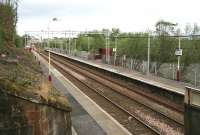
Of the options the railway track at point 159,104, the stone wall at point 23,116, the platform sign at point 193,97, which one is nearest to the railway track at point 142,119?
the railway track at point 159,104

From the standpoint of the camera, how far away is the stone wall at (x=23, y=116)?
310 inches

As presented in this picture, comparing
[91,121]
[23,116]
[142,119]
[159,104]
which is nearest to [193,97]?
[142,119]

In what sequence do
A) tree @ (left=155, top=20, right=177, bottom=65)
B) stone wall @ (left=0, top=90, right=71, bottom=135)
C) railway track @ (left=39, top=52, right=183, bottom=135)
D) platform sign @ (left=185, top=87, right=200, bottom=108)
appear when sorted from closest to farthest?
stone wall @ (left=0, top=90, right=71, bottom=135)
platform sign @ (left=185, top=87, right=200, bottom=108)
railway track @ (left=39, top=52, right=183, bottom=135)
tree @ (left=155, top=20, right=177, bottom=65)

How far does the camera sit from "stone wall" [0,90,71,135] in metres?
7.86

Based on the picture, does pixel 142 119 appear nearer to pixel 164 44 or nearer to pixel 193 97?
pixel 193 97

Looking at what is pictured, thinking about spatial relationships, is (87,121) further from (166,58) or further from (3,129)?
(166,58)

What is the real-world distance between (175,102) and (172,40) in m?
16.0

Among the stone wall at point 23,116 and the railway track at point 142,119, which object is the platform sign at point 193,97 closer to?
the railway track at point 142,119

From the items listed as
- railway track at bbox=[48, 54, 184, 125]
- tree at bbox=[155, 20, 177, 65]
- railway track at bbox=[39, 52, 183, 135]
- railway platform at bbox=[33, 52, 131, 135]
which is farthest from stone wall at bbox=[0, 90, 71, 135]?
tree at bbox=[155, 20, 177, 65]

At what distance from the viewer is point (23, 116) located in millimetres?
8141

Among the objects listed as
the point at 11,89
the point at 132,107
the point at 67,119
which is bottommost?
the point at 132,107

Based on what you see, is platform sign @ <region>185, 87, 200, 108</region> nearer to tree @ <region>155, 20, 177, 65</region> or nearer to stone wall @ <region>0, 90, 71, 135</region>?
stone wall @ <region>0, 90, 71, 135</region>

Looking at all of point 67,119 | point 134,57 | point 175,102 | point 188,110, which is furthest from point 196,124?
point 134,57

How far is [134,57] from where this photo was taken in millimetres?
46375
